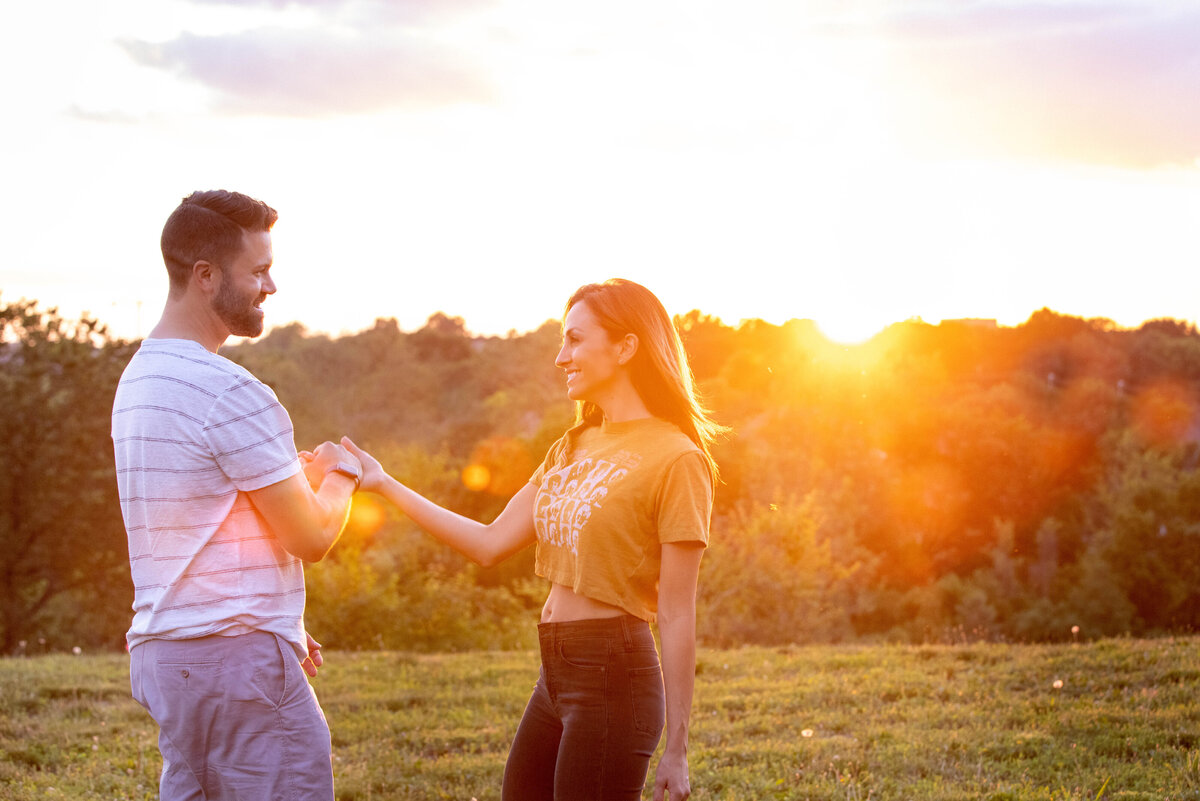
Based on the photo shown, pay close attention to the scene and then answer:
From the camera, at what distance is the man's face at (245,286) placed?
2.77 meters

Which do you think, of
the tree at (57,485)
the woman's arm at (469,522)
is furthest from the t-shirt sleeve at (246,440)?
the tree at (57,485)

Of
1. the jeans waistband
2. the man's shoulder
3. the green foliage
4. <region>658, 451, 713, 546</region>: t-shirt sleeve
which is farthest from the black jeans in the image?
the green foliage

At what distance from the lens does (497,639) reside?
20.7m

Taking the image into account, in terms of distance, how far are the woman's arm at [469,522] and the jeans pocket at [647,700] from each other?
0.75 meters

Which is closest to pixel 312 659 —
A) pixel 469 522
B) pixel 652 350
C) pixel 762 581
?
pixel 469 522

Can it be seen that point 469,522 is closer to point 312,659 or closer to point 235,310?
point 312,659

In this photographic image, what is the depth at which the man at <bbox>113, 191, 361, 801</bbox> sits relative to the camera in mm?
2605

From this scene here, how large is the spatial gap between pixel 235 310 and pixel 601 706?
158cm

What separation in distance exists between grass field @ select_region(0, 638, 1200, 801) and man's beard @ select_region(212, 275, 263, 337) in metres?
3.74

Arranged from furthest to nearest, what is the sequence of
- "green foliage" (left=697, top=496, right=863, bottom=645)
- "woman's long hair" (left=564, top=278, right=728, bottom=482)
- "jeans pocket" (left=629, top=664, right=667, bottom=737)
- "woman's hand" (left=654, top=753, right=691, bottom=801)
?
"green foliage" (left=697, top=496, right=863, bottom=645)
"woman's long hair" (left=564, top=278, right=728, bottom=482)
"jeans pocket" (left=629, top=664, right=667, bottom=737)
"woman's hand" (left=654, top=753, right=691, bottom=801)

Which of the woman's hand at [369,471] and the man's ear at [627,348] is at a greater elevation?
the man's ear at [627,348]

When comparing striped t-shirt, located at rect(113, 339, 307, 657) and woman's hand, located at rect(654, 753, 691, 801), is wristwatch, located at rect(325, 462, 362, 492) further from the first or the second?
woman's hand, located at rect(654, 753, 691, 801)

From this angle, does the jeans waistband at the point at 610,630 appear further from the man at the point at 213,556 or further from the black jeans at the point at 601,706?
the man at the point at 213,556

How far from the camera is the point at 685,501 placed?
3.03m
